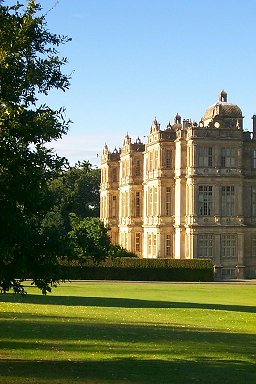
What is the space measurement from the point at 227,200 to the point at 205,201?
1.67 metres

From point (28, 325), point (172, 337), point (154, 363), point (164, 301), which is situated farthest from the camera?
point (164, 301)

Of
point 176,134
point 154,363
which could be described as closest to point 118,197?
point 176,134

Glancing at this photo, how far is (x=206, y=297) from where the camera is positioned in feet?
121

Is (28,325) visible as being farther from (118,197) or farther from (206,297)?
(118,197)

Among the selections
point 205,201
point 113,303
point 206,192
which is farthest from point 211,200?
point 113,303

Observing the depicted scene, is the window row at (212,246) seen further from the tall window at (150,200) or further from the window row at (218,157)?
the tall window at (150,200)

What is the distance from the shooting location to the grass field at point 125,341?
46.5 feet

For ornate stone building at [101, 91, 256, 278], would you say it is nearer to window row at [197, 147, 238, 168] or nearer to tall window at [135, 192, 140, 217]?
window row at [197, 147, 238, 168]

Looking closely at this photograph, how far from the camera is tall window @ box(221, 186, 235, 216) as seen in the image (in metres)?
57.2

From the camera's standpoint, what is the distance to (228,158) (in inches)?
2245

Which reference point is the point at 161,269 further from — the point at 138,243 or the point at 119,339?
the point at 119,339

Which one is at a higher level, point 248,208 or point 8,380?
point 248,208

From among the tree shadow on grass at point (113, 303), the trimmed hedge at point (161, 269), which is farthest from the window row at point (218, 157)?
the tree shadow on grass at point (113, 303)

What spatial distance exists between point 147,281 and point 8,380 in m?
39.2
